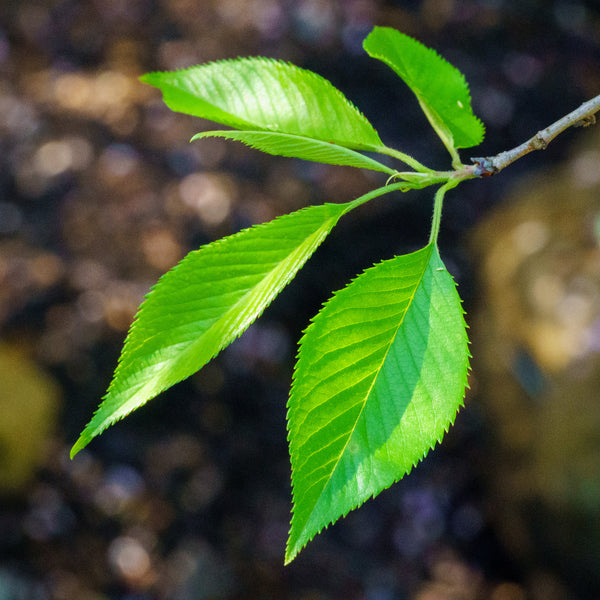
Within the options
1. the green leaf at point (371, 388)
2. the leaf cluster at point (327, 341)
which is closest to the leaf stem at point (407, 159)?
the leaf cluster at point (327, 341)

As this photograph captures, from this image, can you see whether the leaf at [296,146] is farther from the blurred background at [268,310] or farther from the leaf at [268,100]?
the blurred background at [268,310]

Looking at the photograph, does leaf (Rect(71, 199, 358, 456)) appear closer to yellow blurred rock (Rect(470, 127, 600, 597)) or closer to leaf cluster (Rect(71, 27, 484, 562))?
leaf cluster (Rect(71, 27, 484, 562))

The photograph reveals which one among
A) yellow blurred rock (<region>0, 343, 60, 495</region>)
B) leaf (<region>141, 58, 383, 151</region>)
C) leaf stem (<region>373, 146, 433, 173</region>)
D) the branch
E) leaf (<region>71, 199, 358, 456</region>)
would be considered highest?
leaf (<region>141, 58, 383, 151</region>)

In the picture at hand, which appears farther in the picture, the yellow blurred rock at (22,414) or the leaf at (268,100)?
the yellow blurred rock at (22,414)

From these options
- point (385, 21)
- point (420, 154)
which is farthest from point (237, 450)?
point (385, 21)

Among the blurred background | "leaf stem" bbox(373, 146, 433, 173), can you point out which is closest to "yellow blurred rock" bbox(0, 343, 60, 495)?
the blurred background

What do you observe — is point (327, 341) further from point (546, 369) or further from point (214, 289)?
point (546, 369)

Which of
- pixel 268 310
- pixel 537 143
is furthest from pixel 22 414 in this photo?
pixel 537 143
